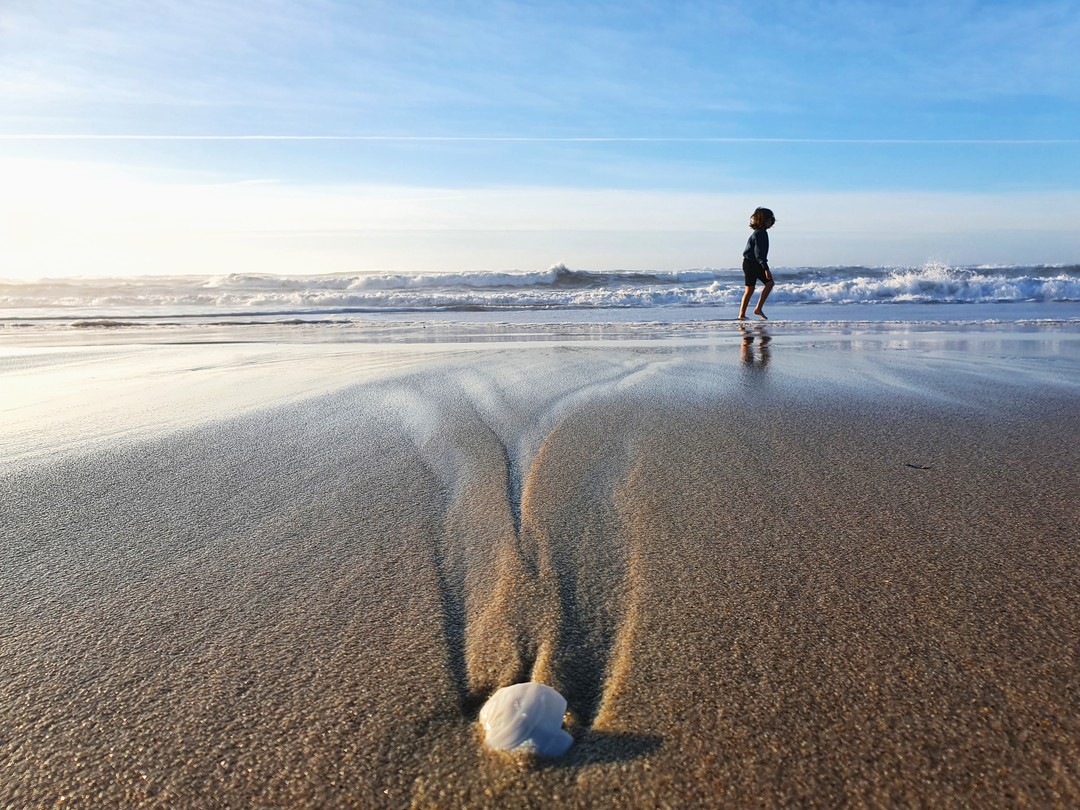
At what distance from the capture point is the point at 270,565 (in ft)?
5.32

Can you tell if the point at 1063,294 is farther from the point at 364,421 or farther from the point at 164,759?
the point at 164,759

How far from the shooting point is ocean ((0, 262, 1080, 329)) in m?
12.9

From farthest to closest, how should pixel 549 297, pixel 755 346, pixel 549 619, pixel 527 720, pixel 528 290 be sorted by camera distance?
1. pixel 528 290
2. pixel 549 297
3. pixel 755 346
4. pixel 549 619
5. pixel 527 720

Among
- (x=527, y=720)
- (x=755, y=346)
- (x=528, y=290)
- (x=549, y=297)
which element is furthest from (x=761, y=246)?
(x=528, y=290)

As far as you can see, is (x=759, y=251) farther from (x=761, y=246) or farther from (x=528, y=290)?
(x=528, y=290)

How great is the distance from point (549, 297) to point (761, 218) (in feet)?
33.1

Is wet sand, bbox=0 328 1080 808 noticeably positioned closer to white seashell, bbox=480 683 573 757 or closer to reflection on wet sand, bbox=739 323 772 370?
white seashell, bbox=480 683 573 757

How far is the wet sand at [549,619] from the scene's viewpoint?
3.10ft

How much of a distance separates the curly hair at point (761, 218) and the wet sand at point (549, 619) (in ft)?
27.4

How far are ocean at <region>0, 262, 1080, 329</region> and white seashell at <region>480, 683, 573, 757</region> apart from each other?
33.2ft

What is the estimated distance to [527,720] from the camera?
1.01 meters

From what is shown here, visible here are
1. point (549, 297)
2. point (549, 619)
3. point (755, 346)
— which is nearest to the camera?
point (549, 619)

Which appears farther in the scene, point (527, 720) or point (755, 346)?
point (755, 346)

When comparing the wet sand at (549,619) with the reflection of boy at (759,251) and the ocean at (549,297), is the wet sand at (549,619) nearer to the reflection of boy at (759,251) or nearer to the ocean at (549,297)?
the reflection of boy at (759,251)
